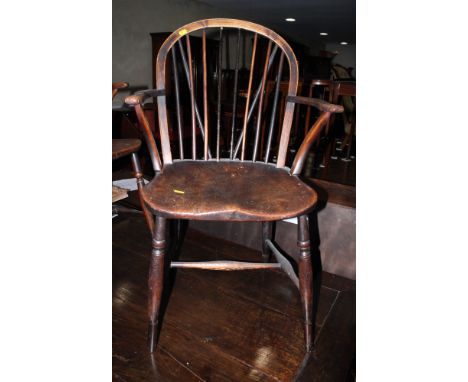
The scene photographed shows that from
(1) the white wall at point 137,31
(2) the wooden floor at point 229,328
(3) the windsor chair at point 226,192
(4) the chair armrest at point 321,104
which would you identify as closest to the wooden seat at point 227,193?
(3) the windsor chair at point 226,192

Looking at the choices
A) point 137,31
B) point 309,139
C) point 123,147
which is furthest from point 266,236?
point 137,31

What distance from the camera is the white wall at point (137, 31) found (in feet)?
14.3

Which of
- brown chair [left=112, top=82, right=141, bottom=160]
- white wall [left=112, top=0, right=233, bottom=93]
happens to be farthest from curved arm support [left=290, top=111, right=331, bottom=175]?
white wall [left=112, top=0, right=233, bottom=93]

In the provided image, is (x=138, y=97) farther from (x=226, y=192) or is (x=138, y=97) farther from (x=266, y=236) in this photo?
(x=266, y=236)

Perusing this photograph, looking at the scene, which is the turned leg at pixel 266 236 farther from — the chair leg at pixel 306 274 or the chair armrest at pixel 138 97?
the chair armrest at pixel 138 97

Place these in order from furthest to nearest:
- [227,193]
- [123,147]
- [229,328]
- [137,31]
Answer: [137,31], [123,147], [229,328], [227,193]

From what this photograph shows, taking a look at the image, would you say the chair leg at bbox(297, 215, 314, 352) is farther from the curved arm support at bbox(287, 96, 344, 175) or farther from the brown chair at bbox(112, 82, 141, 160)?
the brown chair at bbox(112, 82, 141, 160)

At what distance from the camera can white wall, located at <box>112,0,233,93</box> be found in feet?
14.3

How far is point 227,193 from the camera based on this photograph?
871mm

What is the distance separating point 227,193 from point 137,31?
451 centimetres

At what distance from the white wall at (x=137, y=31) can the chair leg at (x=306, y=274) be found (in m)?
4.18

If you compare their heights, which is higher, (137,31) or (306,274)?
(137,31)
